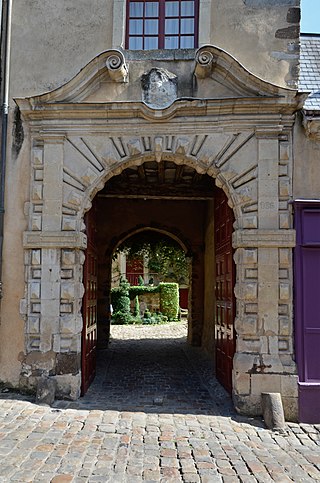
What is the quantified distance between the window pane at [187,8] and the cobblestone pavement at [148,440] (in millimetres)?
5222

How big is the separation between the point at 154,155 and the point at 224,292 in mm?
2261

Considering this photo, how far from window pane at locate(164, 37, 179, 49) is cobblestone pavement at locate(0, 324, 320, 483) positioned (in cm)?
476

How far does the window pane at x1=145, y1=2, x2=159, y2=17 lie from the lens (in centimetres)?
653

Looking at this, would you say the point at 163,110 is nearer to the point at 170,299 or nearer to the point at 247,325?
the point at 247,325

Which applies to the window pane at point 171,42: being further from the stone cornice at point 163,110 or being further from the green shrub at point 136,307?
the green shrub at point 136,307

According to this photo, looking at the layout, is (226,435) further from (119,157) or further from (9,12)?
(9,12)

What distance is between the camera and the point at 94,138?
6.13 meters

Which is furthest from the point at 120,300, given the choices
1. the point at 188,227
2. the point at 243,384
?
the point at 243,384

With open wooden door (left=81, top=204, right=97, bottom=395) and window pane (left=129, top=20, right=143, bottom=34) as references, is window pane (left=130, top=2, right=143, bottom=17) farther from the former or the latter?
open wooden door (left=81, top=204, right=97, bottom=395)

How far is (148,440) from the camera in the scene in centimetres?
468

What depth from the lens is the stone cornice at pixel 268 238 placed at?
228 inches

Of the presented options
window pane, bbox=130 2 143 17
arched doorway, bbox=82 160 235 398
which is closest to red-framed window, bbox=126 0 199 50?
window pane, bbox=130 2 143 17

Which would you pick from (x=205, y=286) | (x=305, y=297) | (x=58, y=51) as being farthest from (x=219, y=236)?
(x=205, y=286)

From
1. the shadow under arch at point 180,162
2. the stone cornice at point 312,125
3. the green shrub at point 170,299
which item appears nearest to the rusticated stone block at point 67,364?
the shadow under arch at point 180,162
